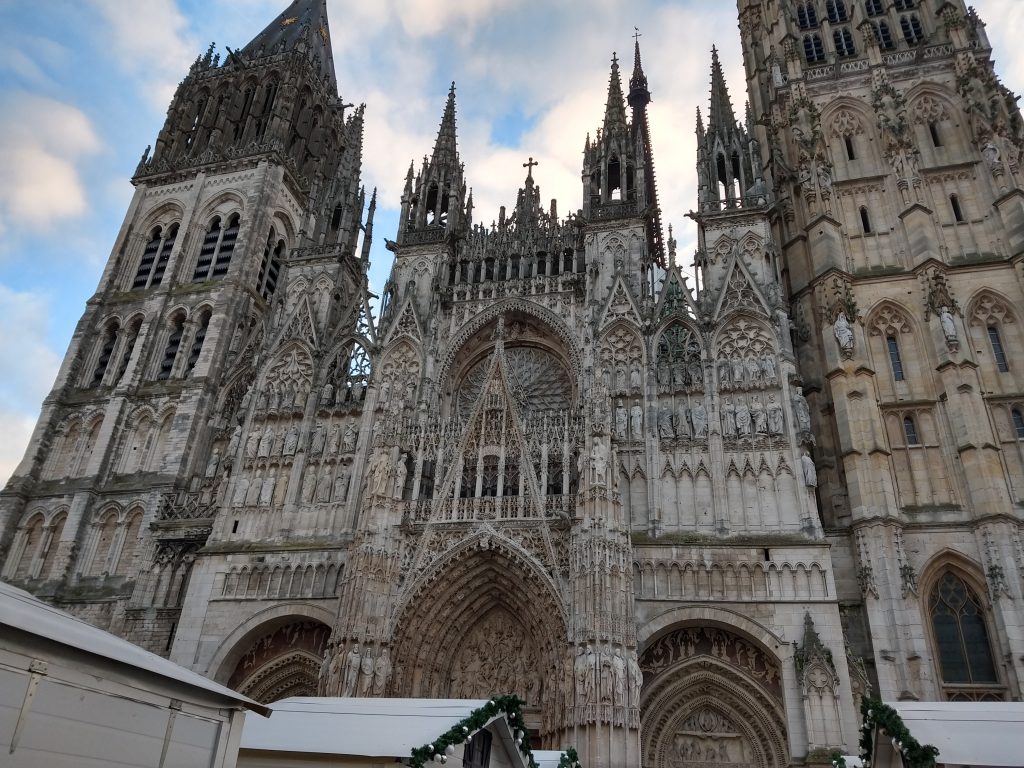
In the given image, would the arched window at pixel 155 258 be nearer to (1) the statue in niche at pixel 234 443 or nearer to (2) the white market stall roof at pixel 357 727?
(1) the statue in niche at pixel 234 443

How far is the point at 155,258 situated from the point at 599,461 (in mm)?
26128

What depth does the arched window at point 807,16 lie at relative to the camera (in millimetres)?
34812

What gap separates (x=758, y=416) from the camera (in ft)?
75.7

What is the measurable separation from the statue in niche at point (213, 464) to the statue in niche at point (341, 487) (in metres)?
5.65

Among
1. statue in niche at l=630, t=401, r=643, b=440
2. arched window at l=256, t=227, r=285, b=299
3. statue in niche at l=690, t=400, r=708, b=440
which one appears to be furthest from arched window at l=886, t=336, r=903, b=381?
arched window at l=256, t=227, r=285, b=299

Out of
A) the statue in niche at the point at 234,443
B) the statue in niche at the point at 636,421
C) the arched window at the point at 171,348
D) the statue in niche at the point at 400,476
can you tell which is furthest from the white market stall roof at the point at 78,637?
the arched window at the point at 171,348

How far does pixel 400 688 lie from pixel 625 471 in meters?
8.88

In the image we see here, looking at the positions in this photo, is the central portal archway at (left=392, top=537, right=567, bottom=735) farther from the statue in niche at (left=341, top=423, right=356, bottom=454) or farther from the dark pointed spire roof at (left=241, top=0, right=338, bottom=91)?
the dark pointed spire roof at (left=241, top=0, right=338, bottom=91)

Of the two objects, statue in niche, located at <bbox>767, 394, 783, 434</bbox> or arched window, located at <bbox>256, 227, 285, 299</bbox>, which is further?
arched window, located at <bbox>256, 227, 285, 299</bbox>

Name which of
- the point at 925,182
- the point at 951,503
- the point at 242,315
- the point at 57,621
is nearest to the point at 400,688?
the point at 57,621

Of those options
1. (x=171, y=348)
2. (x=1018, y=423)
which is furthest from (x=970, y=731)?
(x=171, y=348)

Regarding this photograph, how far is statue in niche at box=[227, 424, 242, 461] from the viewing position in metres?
26.5

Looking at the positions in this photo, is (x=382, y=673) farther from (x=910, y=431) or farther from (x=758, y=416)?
(x=910, y=431)

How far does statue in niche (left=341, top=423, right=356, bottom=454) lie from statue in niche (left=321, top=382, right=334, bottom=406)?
1450 mm
